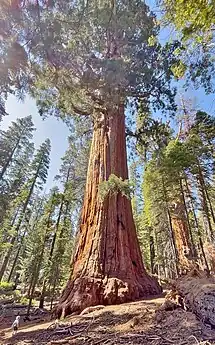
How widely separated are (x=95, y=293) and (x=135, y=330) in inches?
96.3

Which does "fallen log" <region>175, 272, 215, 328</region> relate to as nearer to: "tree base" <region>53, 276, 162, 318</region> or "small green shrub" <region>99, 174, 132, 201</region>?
"tree base" <region>53, 276, 162, 318</region>

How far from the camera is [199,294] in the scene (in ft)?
12.0

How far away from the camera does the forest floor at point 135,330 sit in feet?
9.45

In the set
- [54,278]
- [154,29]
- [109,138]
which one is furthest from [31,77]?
[54,278]

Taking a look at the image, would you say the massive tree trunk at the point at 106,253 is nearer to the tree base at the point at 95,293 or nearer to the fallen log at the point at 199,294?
the tree base at the point at 95,293

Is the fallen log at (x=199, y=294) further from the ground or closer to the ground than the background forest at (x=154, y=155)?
closer to the ground

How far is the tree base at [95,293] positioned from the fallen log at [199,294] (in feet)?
5.00

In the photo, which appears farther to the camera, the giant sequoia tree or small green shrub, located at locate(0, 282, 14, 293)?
small green shrub, located at locate(0, 282, 14, 293)

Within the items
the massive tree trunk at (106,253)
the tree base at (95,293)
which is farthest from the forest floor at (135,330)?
the massive tree trunk at (106,253)

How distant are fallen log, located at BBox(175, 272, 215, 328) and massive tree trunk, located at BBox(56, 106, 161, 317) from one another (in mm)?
1733

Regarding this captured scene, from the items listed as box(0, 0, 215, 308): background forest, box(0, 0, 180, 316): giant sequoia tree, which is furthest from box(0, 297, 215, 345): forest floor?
box(0, 0, 215, 308): background forest

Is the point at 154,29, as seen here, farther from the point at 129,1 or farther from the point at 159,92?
the point at 159,92

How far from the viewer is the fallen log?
10.7 ft

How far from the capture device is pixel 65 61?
6.71 m
